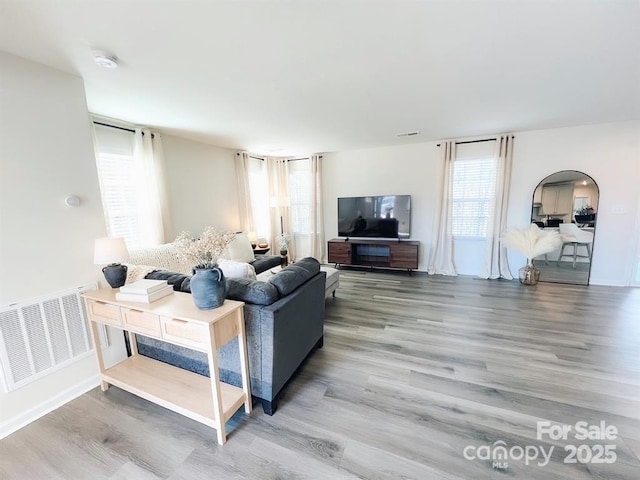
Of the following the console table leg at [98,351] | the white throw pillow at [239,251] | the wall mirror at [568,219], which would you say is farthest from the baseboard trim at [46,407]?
the wall mirror at [568,219]

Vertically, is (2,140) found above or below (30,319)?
above

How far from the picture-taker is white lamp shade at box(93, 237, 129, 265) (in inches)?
76.0

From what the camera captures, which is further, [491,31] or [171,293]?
[171,293]

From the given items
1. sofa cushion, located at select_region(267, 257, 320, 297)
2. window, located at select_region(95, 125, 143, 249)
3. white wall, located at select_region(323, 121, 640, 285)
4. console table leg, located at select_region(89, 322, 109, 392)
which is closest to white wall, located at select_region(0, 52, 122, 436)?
console table leg, located at select_region(89, 322, 109, 392)

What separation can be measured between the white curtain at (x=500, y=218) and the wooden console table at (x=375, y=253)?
48.0 inches

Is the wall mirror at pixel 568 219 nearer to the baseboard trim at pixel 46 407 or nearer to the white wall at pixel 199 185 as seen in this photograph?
the white wall at pixel 199 185

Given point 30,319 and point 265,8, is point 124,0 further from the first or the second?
point 30,319

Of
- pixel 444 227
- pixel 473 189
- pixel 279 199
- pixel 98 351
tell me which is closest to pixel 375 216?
pixel 444 227

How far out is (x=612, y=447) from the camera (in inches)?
57.7

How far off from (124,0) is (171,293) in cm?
169

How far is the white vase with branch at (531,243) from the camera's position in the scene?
4.03 metres

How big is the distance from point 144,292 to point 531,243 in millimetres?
5114

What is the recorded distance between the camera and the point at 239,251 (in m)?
4.17

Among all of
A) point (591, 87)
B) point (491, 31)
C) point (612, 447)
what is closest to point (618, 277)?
point (591, 87)
